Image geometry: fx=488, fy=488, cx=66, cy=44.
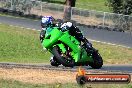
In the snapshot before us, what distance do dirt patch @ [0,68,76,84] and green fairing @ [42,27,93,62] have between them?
5.89ft

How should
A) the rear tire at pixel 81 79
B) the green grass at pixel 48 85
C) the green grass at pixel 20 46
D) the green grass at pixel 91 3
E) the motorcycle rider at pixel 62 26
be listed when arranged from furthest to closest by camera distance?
the green grass at pixel 91 3
the green grass at pixel 20 46
the motorcycle rider at pixel 62 26
the green grass at pixel 48 85
the rear tire at pixel 81 79

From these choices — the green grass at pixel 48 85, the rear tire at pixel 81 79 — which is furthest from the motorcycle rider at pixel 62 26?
the rear tire at pixel 81 79

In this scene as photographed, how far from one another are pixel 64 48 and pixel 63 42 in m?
0.22

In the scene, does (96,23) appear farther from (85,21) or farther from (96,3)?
(96,3)

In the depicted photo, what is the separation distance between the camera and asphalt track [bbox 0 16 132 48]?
3205 cm

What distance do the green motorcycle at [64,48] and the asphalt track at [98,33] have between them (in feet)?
46.4

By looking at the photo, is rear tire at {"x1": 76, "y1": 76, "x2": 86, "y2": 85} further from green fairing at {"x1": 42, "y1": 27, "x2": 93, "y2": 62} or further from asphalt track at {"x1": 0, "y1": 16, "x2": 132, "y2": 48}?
asphalt track at {"x1": 0, "y1": 16, "x2": 132, "y2": 48}

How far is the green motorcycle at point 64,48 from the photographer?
15692mm

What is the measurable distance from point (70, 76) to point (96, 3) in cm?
5107

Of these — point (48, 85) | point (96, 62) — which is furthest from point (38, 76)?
point (96, 62)

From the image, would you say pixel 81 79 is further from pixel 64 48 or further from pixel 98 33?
pixel 98 33

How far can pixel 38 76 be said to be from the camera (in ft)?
42.8

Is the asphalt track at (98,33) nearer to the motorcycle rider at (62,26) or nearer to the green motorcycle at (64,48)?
the green motorcycle at (64,48)

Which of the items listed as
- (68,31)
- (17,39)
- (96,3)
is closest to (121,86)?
(68,31)
